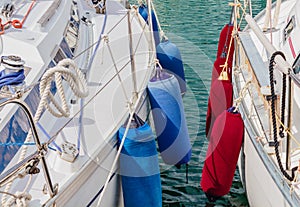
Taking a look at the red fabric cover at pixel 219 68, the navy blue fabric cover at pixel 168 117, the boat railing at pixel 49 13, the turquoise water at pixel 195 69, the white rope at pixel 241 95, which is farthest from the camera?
the red fabric cover at pixel 219 68

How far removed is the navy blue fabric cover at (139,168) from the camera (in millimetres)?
3586

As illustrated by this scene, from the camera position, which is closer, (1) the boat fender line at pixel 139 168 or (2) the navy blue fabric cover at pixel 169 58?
(1) the boat fender line at pixel 139 168

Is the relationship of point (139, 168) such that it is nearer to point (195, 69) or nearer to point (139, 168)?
point (139, 168)

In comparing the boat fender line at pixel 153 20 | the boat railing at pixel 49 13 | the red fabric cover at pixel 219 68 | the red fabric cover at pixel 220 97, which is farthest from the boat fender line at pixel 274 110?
the boat fender line at pixel 153 20

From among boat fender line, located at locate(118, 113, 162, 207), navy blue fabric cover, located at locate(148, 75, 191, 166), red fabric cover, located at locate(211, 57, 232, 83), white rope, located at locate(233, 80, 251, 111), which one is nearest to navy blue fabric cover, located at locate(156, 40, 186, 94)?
→ red fabric cover, located at locate(211, 57, 232, 83)

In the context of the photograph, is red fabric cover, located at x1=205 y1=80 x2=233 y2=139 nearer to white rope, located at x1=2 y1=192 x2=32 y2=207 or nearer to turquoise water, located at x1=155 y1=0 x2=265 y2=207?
turquoise water, located at x1=155 y1=0 x2=265 y2=207

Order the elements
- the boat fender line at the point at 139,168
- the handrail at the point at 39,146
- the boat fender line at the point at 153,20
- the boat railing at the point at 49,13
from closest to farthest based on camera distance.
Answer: the handrail at the point at 39,146
the boat fender line at the point at 139,168
the boat railing at the point at 49,13
the boat fender line at the point at 153,20

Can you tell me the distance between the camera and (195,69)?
324 inches

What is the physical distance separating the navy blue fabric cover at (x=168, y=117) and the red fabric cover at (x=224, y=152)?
1.32 feet

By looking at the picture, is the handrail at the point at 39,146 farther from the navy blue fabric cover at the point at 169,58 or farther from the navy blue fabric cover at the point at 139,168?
the navy blue fabric cover at the point at 169,58

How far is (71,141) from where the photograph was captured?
11.2 ft

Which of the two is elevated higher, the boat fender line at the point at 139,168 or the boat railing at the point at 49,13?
the boat railing at the point at 49,13

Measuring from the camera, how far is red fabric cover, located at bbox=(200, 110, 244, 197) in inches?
167

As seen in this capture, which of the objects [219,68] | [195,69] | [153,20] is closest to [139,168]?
[219,68]
